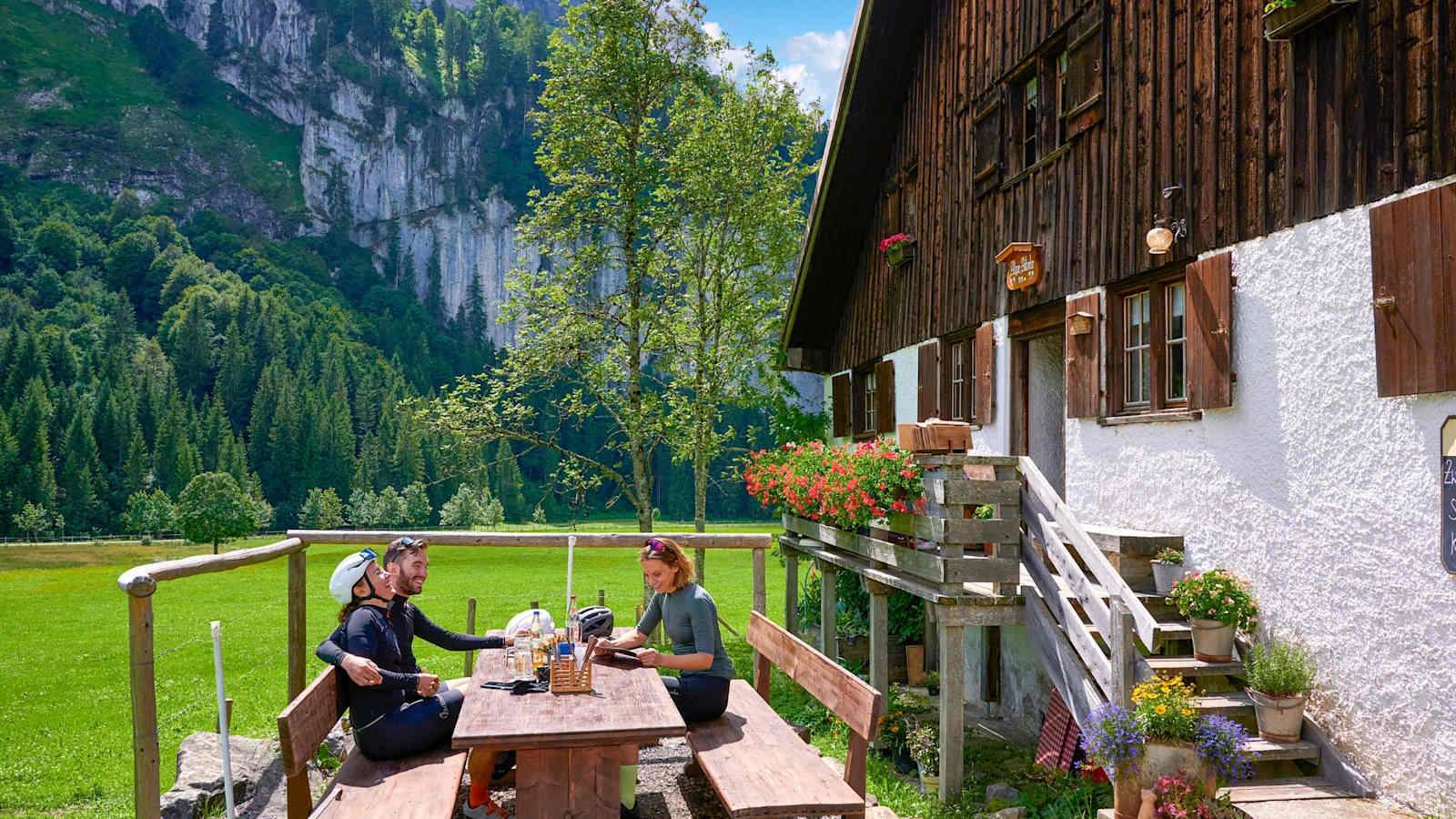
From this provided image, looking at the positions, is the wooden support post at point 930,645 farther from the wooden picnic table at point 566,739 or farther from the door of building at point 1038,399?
the wooden picnic table at point 566,739

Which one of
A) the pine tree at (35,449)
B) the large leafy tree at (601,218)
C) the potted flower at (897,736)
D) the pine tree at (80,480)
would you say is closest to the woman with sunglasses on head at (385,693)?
the potted flower at (897,736)

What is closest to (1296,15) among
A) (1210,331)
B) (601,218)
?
(1210,331)

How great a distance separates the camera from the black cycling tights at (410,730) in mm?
4547

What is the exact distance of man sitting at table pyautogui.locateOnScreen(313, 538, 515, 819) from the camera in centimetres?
445

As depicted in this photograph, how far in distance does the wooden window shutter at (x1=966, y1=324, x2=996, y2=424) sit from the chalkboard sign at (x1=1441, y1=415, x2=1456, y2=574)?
4918 millimetres

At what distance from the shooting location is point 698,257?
687 inches

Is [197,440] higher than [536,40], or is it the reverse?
[536,40]

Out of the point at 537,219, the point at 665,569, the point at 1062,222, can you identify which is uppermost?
the point at 537,219

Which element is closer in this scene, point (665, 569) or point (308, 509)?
point (665, 569)

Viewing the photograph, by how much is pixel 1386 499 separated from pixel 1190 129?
114 inches

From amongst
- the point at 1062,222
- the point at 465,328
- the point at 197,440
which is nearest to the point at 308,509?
the point at 197,440

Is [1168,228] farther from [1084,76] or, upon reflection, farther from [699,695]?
[699,695]

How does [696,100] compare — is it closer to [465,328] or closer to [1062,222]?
[1062,222]

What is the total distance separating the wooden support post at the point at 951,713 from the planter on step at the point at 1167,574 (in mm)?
1432
